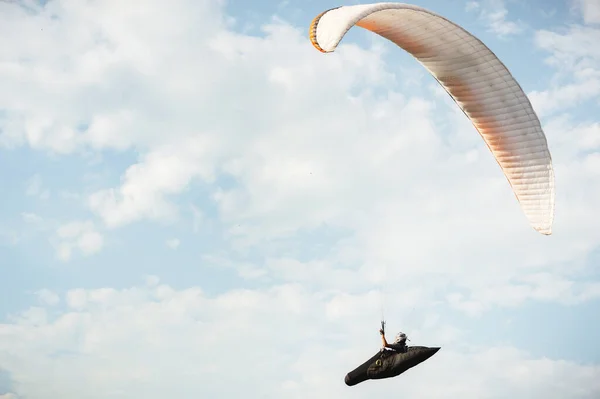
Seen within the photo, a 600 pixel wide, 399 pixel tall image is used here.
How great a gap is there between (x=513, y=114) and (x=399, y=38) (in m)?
4.73

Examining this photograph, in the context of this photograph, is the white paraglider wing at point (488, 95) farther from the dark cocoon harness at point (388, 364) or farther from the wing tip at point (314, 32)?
the dark cocoon harness at point (388, 364)

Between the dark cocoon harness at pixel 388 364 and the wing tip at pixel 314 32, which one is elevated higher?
the wing tip at pixel 314 32

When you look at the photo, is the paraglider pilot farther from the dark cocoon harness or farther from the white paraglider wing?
the white paraglider wing

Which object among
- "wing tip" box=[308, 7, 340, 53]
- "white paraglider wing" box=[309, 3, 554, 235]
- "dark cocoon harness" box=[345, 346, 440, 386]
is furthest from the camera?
"white paraglider wing" box=[309, 3, 554, 235]

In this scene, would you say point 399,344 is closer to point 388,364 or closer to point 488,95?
point 388,364

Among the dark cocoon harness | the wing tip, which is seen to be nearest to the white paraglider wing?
the wing tip

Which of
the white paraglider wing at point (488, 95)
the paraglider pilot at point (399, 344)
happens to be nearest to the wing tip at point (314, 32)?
the white paraglider wing at point (488, 95)

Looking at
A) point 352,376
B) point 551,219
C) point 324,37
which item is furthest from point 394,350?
point 324,37

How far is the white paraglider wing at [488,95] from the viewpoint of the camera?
26609mm

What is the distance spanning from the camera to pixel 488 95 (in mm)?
27438

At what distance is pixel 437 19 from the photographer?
26078 millimetres

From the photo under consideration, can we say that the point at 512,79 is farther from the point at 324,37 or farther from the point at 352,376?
the point at 352,376

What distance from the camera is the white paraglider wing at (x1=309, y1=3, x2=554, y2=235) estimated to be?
1048 inches

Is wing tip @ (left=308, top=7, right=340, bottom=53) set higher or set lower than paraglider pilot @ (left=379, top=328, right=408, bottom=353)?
higher
